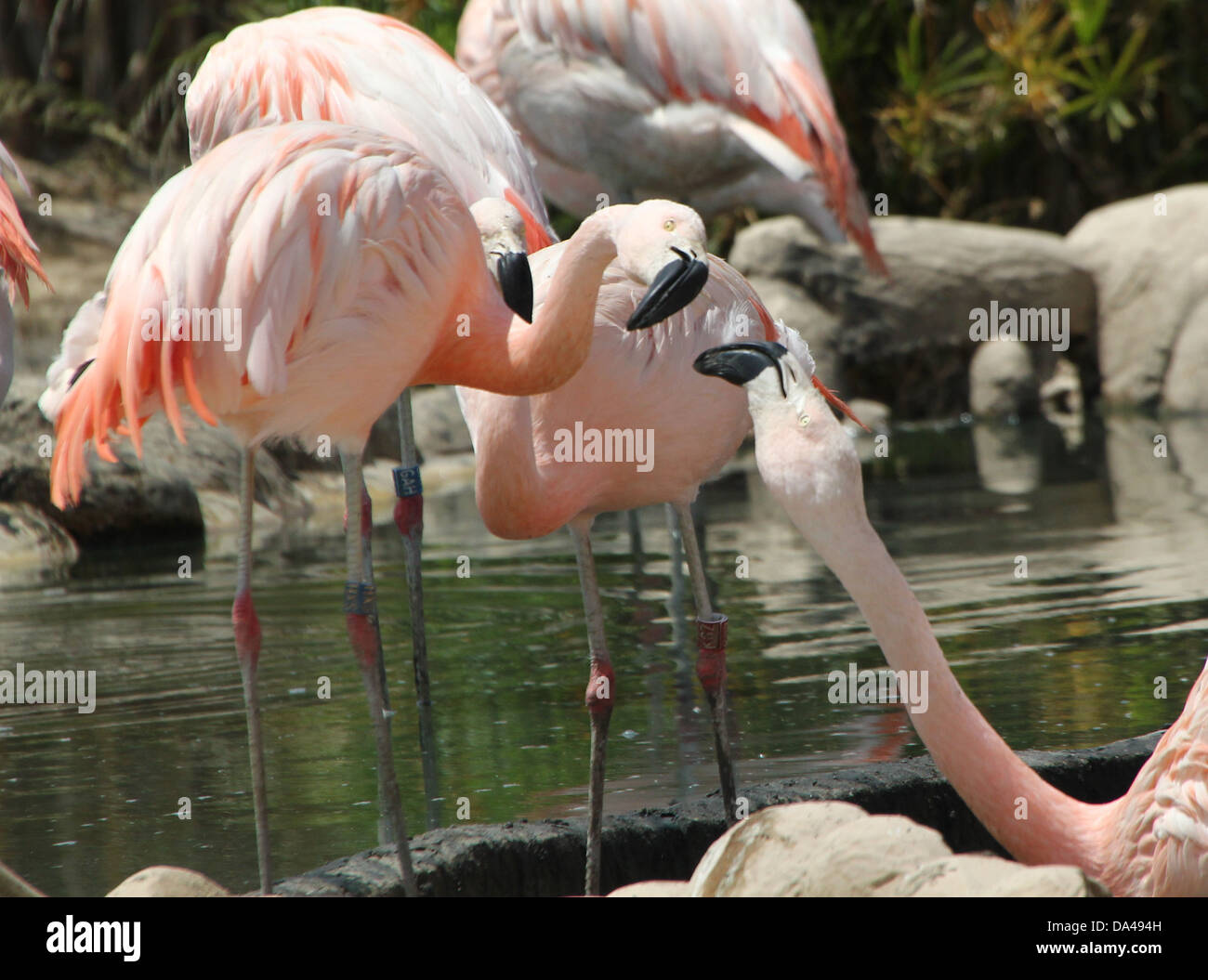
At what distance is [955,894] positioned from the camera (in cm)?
237

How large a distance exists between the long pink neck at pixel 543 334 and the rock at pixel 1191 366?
9200 millimetres

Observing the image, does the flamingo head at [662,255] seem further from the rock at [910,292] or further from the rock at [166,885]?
the rock at [910,292]

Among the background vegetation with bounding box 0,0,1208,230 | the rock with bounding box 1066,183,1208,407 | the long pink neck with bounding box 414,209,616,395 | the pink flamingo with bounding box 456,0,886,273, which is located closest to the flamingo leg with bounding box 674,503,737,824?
the long pink neck with bounding box 414,209,616,395

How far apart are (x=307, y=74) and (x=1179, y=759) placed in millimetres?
2815

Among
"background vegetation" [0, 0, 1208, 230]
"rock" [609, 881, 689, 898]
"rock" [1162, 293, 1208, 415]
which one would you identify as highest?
"background vegetation" [0, 0, 1208, 230]

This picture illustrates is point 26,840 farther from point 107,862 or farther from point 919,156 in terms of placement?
point 919,156

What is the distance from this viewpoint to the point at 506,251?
3.53 meters

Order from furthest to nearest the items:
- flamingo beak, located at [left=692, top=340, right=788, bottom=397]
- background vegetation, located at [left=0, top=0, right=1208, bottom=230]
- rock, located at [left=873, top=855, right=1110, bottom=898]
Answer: background vegetation, located at [left=0, top=0, right=1208, bottom=230] → flamingo beak, located at [left=692, top=340, right=788, bottom=397] → rock, located at [left=873, top=855, right=1110, bottom=898]

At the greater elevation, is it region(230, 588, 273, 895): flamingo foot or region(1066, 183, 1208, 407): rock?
region(1066, 183, 1208, 407): rock

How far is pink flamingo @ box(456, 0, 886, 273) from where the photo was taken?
6.80 m

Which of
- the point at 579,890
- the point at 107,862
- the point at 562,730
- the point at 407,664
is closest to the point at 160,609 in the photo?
the point at 407,664

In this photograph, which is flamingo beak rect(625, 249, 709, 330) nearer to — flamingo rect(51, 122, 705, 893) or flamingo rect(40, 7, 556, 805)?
flamingo rect(51, 122, 705, 893)

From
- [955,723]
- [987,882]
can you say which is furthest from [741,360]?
[987,882]

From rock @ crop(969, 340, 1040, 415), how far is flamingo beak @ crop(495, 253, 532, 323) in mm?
9400
